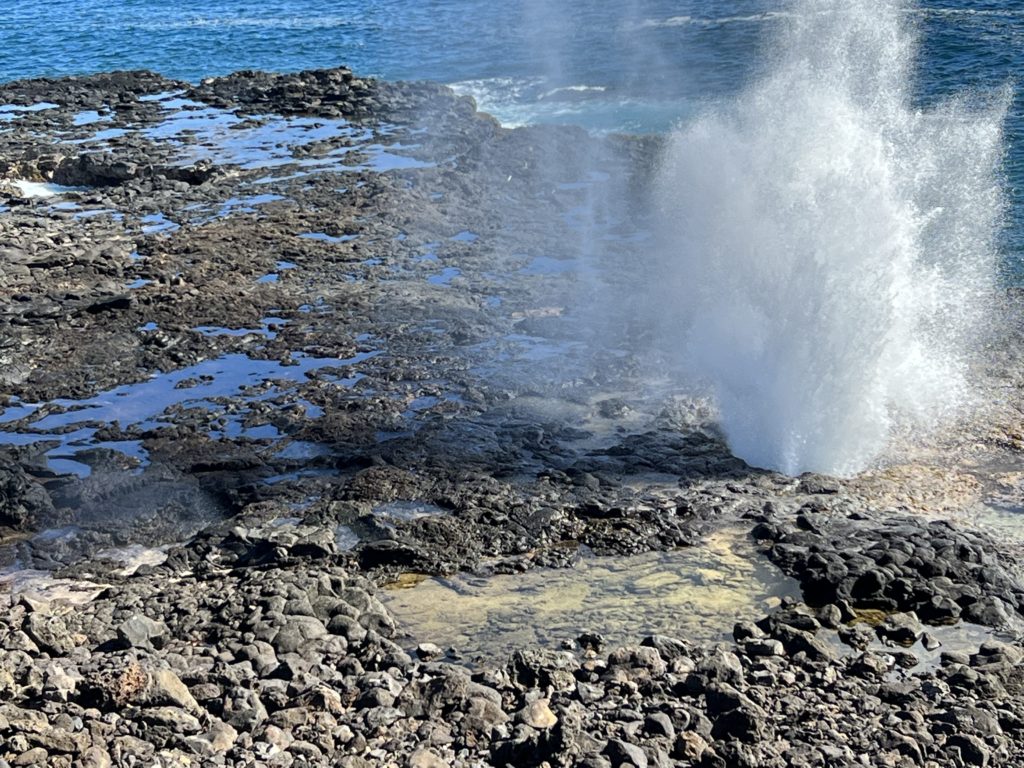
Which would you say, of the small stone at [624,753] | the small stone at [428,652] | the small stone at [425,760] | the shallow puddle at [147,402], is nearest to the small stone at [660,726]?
the small stone at [624,753]

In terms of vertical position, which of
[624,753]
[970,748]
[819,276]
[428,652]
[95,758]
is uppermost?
[819,276]

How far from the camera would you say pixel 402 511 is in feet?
40.5

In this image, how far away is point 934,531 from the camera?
11.5 meters

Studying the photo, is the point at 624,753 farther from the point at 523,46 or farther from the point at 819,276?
the point at 523,46

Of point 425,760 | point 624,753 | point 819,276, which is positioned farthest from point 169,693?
point 819,276

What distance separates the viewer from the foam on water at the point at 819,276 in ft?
46.3

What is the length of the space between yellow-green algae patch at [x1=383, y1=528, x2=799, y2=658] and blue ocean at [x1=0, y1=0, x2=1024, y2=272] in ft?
47.9

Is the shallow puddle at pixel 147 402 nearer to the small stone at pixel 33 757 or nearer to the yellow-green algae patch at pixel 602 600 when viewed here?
the yellow-green algae patch at pixel 602 600

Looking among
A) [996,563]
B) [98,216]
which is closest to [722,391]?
[996,563]

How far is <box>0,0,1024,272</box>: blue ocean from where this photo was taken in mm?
32188

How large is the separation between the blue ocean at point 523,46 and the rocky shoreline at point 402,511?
37.1 ft

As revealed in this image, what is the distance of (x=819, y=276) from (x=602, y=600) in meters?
6.16

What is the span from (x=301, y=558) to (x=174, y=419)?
13.4 feet

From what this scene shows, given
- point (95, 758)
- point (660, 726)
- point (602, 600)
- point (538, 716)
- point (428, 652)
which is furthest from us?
point (602, 600)
